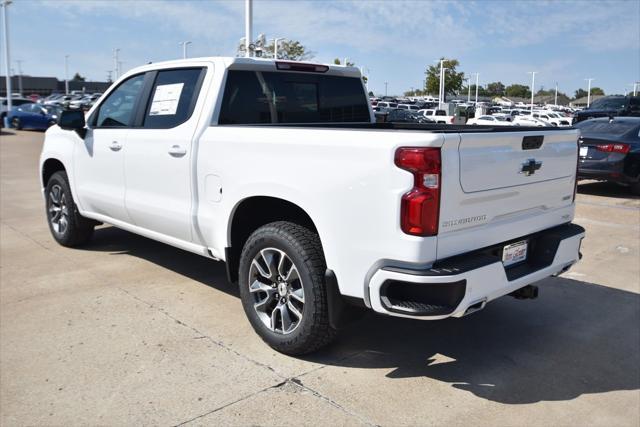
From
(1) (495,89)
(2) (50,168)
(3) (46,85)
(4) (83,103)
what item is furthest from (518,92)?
(2) (50,168)

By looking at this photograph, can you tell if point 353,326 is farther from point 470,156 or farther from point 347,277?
point 470,156

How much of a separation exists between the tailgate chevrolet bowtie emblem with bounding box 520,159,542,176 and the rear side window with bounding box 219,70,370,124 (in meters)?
2.01

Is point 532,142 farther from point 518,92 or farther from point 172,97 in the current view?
point 518,92

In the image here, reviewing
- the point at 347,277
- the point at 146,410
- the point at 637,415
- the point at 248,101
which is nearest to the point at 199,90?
the point at 248,101

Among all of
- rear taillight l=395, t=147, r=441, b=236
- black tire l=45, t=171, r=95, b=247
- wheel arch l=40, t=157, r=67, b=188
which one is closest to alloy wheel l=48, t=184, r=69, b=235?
black tire l=45, t=171, r=95, b=247

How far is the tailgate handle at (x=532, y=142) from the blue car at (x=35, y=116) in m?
26.1

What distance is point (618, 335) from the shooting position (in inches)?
177

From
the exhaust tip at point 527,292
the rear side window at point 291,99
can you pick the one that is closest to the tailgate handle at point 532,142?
the exhaust tip at point 527,292

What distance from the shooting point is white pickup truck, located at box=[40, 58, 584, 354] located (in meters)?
3.18

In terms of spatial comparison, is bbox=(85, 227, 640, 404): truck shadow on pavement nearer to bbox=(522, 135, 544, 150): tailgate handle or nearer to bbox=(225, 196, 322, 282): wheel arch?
bbox=(225, 196, 322, 282): wheel arch

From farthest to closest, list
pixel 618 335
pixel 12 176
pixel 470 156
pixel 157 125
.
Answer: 1. pixel 12 176
2. pixel 157 125
3. pixel 618 335
4. pixel 470 156

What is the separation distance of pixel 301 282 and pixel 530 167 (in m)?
1.57

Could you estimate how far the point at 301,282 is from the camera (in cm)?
369

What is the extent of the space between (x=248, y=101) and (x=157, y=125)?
82 cm
